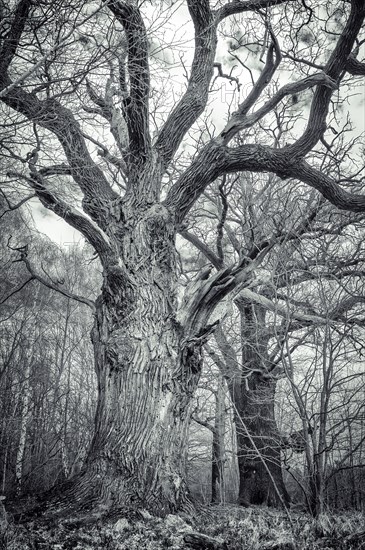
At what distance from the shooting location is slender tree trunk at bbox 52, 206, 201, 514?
10.1 feet

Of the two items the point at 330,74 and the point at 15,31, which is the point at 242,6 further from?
the point at 15,31

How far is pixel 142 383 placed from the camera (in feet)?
A: 11.2

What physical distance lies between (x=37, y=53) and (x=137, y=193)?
6.32 ft

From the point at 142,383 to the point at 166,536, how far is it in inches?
47.2

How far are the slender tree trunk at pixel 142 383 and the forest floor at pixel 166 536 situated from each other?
25 cm

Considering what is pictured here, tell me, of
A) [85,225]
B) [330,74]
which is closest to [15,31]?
[85,225]

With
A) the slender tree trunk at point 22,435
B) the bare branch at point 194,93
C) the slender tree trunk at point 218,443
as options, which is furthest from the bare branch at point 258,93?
the slender tree trunk at point 22,435

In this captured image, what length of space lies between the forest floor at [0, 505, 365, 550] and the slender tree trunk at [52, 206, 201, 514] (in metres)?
0.25

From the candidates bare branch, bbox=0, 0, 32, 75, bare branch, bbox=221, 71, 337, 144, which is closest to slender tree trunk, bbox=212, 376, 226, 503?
bare branch, bbox=221, 71, 337, 144

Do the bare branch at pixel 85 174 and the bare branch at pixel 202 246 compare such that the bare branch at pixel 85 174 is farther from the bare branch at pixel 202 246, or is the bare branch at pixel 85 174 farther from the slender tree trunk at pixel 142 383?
the bare branch at pixel 202 246

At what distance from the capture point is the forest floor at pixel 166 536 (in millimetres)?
2320

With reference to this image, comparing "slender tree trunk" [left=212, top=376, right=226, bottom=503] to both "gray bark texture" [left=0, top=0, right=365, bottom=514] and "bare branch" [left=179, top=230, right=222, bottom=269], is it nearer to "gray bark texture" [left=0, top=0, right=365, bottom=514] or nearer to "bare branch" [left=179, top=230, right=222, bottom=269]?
"bare branch" [left=179, top=230, right=222, bottom=269]

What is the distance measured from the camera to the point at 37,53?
270cm

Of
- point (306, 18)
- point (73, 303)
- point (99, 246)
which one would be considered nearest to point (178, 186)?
point (99, 246)
